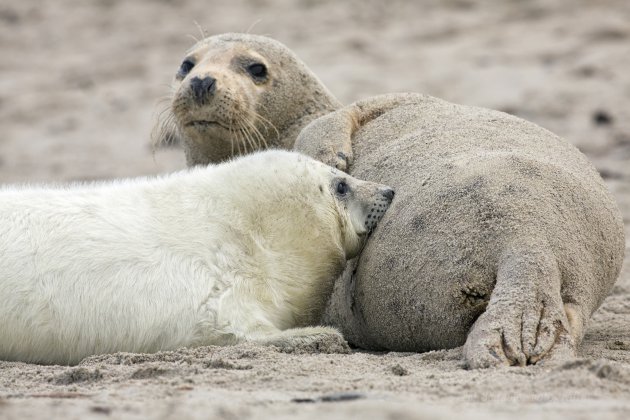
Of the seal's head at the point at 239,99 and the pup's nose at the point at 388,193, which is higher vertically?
the seal's head at the point at 239,99

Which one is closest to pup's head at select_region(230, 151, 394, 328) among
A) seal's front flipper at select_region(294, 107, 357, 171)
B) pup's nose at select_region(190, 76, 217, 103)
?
seal's front flipper at select_region(294, 107, 357, 171)

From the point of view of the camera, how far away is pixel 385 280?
4832mm

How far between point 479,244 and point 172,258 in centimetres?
122

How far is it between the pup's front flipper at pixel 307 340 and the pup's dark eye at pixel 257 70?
2454mm

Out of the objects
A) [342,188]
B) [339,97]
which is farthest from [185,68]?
[339,97]

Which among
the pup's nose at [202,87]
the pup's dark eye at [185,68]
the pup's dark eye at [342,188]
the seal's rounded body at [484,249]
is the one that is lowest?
the seal's rounded body at [484,249]

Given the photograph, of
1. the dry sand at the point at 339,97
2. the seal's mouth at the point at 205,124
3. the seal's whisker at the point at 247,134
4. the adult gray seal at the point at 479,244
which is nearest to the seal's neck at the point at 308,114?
the seal's whisker at the point at 247,134

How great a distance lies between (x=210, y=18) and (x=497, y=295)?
10496 millimetres

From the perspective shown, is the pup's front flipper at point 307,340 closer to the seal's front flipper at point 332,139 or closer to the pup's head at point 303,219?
the pup's head at point 303,219

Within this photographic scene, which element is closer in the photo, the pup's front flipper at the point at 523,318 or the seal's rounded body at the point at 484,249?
the pup's front flipper at the point at 523,318

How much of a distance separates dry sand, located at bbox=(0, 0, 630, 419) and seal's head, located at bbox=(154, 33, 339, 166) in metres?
2.11

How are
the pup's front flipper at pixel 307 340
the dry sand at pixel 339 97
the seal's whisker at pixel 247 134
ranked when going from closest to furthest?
the dry sand at pixel 339 97, the pup's front flipper at pixel 307 340, the seal's whisker at pixel 247 134

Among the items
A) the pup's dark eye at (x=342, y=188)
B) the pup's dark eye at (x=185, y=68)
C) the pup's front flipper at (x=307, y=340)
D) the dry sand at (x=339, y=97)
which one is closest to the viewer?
the dry sand at (x=339, y=97)

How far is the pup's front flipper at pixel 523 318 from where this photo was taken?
4.01 meters
